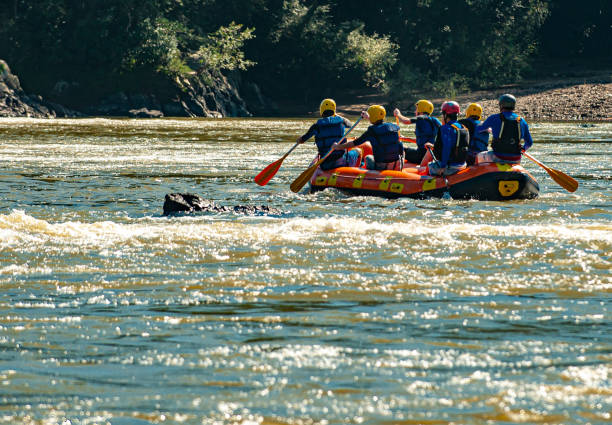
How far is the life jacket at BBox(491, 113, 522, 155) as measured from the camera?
51.5 feet

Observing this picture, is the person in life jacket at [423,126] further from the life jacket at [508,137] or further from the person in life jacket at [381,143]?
the life jacket at [508,137]

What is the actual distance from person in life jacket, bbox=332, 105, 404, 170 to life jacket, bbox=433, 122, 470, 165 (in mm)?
919

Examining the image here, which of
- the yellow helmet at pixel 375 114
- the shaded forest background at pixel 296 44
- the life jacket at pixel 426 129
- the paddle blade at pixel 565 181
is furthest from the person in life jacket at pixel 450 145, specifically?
the shaded forest background at pixel 296 44

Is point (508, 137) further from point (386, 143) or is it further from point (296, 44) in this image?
point (296, 44)

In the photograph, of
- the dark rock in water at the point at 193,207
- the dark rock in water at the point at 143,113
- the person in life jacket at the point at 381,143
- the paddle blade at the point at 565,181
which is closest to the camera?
the dark rock in water at the point at 193,207

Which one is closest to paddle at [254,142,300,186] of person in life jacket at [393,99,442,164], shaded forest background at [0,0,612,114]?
person in life jacket at [393,99,442,164]

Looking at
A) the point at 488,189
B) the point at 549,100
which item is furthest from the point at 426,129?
the point at 549,100

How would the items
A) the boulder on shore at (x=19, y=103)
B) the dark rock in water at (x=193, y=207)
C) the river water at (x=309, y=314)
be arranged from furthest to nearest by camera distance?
the boulder on shore at (x=19, y=103) → the dark rock in water at (x=193, y=207) → the river water at (x=309, y=314)

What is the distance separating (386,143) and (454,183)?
4.72 feet

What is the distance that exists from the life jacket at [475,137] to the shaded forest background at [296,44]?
37182 millimetres

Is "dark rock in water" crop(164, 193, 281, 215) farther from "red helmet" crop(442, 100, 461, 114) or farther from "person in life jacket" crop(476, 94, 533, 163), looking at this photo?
"person in life jacket" crop(476, 94, 533, 163)

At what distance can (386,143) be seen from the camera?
54.4 feet

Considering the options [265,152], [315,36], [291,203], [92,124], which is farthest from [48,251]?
[315,36]

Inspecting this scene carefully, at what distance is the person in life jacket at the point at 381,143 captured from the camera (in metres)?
16.5
